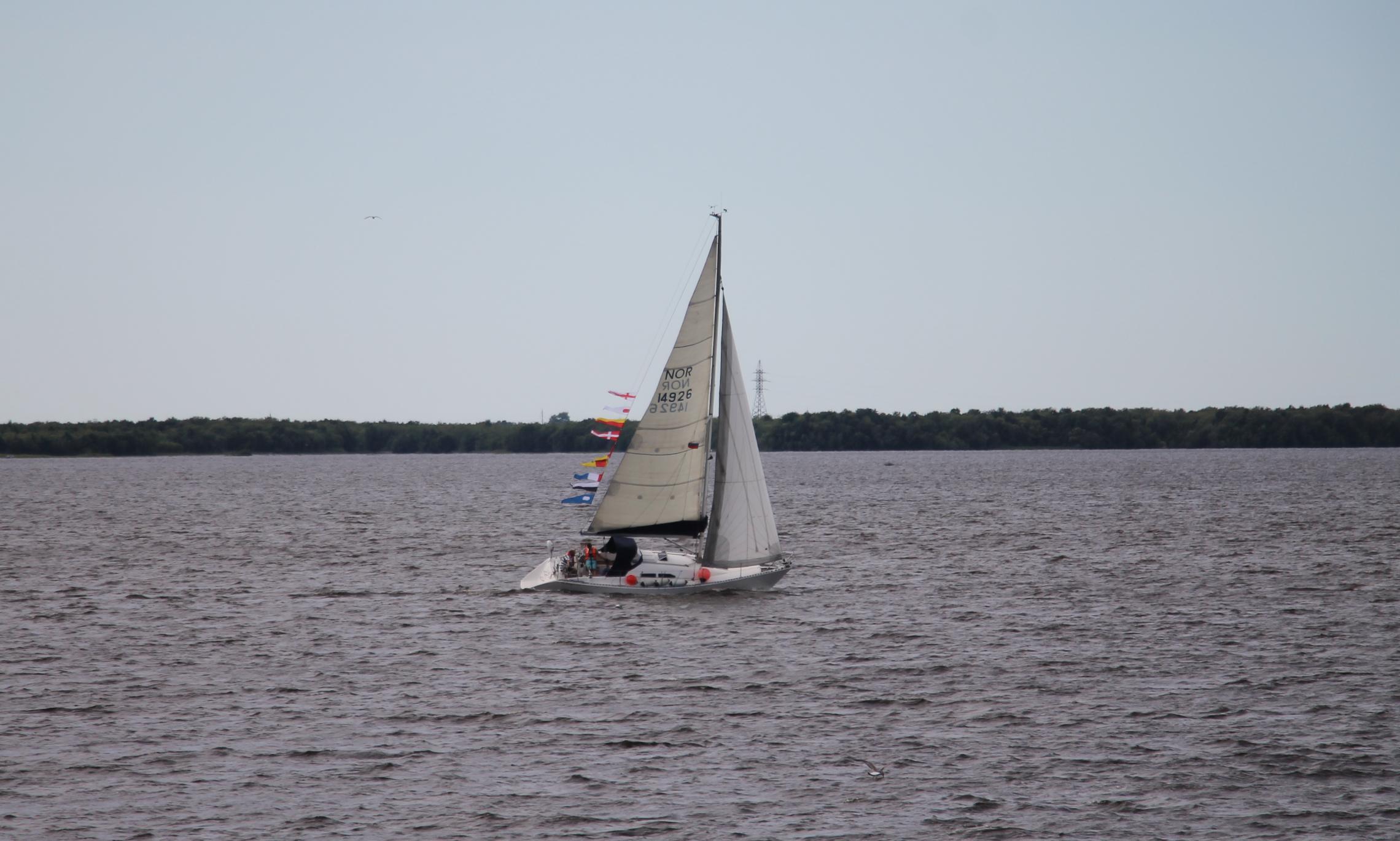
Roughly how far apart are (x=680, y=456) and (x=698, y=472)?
2.53 feet

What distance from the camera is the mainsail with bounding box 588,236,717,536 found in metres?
41.5

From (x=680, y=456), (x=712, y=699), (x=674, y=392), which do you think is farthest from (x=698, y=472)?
(x=712, y=699)

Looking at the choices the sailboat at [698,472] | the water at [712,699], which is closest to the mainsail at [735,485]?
the sailboat at [698,472]

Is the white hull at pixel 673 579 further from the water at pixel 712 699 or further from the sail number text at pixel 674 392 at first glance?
the sail number text at pixel 674 392

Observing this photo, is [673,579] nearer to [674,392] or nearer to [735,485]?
[735,485]

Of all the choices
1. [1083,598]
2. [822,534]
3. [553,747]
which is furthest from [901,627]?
[822,534]

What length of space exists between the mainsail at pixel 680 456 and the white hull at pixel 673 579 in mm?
1437

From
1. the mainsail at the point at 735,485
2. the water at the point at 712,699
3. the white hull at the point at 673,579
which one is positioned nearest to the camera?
the water at the point at 712,699

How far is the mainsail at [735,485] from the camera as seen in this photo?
136ft

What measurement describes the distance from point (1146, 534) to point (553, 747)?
58388mm

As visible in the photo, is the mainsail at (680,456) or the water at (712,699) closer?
the water at (712,699)

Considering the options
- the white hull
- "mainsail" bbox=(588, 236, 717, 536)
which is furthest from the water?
"mainsail" bbox=(588, 236, 717, 536)

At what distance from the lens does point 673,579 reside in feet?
141

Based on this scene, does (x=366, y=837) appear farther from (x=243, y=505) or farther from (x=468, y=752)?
(x=243, y=505)
